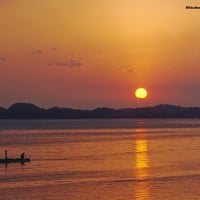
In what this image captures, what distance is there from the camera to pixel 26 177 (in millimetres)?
73438

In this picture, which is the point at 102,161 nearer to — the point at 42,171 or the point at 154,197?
the point at 42,171

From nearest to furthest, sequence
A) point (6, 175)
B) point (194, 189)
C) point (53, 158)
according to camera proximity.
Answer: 1. point (194, 189)
2. point (6, 175)
3. point (53, 158)

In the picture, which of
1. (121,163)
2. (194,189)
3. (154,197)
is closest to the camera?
(154,197)

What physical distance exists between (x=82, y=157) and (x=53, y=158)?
495 centimetres

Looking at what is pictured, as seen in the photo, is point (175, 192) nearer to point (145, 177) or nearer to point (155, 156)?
point (145, 177)

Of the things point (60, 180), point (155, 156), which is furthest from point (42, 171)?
point (155, 156)

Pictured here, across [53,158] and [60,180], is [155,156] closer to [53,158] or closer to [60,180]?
[53,158]

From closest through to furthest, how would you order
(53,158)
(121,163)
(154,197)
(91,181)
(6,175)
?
1. (154,197)
2. (91,181)
3. (6,175)
4. (121,163)
5. (53,158)

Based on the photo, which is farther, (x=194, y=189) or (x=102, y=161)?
(x=102, y=161)

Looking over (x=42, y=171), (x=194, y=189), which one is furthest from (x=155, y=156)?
(x=194, y=189)

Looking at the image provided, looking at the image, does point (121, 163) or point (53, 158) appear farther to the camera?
point (53, 158)

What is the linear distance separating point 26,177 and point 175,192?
20.5 meters

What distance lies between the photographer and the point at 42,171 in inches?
3167

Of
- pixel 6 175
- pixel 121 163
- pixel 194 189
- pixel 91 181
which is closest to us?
pixel 194 189
